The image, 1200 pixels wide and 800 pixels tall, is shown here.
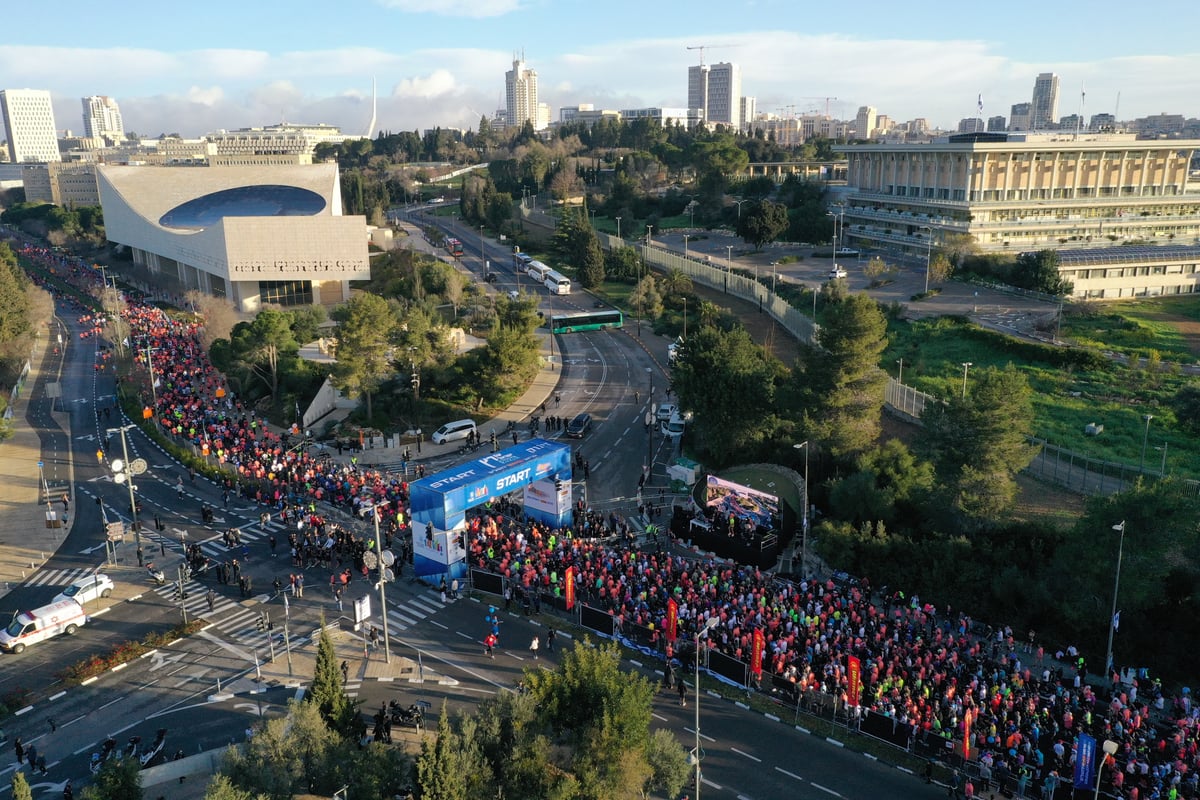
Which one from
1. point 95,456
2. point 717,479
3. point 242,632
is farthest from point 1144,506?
point 95,456

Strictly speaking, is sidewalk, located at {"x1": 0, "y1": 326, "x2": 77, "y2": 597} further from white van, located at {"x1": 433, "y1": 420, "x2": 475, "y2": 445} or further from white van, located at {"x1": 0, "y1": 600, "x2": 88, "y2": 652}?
white van, located at {"x1": 433, "y1": 420, "x2": 475, "y2": 445}

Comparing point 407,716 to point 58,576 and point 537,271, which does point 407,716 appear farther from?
point 537,271

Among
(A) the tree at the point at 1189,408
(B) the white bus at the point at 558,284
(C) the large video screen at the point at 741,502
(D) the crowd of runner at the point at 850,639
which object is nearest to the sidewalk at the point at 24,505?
(D) the crowd of runner at the point at 850,639

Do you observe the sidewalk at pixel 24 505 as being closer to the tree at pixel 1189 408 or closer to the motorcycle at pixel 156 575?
the motorcycle at pixel 156 575

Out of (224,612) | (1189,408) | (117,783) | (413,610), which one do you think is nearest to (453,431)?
(413,610)

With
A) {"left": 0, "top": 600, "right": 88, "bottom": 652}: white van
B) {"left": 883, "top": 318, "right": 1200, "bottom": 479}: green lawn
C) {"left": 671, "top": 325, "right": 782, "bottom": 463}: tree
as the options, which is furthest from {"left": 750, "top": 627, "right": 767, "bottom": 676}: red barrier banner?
{"left": 0, "top": 600, "right": 88, "bottom": 652}: white van
